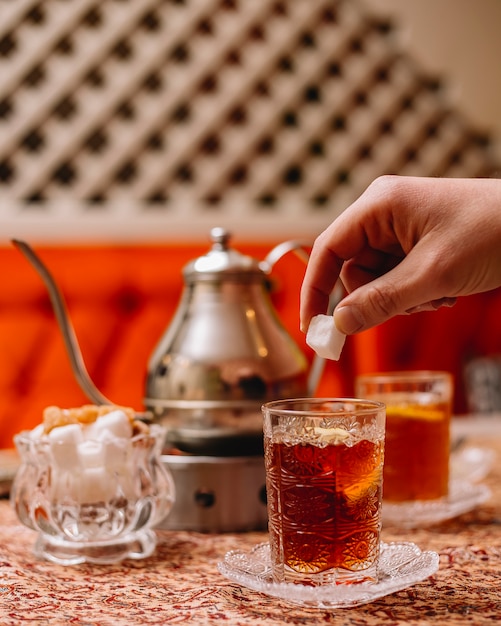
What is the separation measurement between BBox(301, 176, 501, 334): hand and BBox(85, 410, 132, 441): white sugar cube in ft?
0.51

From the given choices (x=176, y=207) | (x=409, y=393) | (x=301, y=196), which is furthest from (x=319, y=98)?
(x=409, y=393)

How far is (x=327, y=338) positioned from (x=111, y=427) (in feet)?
0.49

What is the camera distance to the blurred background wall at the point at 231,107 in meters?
1.91

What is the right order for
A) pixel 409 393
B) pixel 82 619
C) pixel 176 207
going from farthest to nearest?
pixel 176 207, pixel 409 393, pixel 82 619

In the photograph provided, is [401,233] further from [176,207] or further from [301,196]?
[301,196]

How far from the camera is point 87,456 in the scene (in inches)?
19.6

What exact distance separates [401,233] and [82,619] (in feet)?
0.87

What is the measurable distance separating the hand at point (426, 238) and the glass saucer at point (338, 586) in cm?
13

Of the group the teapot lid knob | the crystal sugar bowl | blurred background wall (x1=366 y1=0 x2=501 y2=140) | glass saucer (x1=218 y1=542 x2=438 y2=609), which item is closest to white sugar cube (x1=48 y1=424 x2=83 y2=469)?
the crystal sugar bowl

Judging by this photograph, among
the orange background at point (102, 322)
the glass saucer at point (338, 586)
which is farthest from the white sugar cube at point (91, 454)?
the orange background at point (102, 322)

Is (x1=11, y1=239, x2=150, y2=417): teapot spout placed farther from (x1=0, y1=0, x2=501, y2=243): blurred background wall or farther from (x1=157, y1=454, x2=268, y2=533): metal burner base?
(x1=0, y1=0, x2=501, y2=243): blurred background wall

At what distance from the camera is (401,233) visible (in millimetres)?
463

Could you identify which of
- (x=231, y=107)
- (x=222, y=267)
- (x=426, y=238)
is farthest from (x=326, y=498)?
(x=231, y=107)

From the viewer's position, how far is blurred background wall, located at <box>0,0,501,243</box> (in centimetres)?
191
